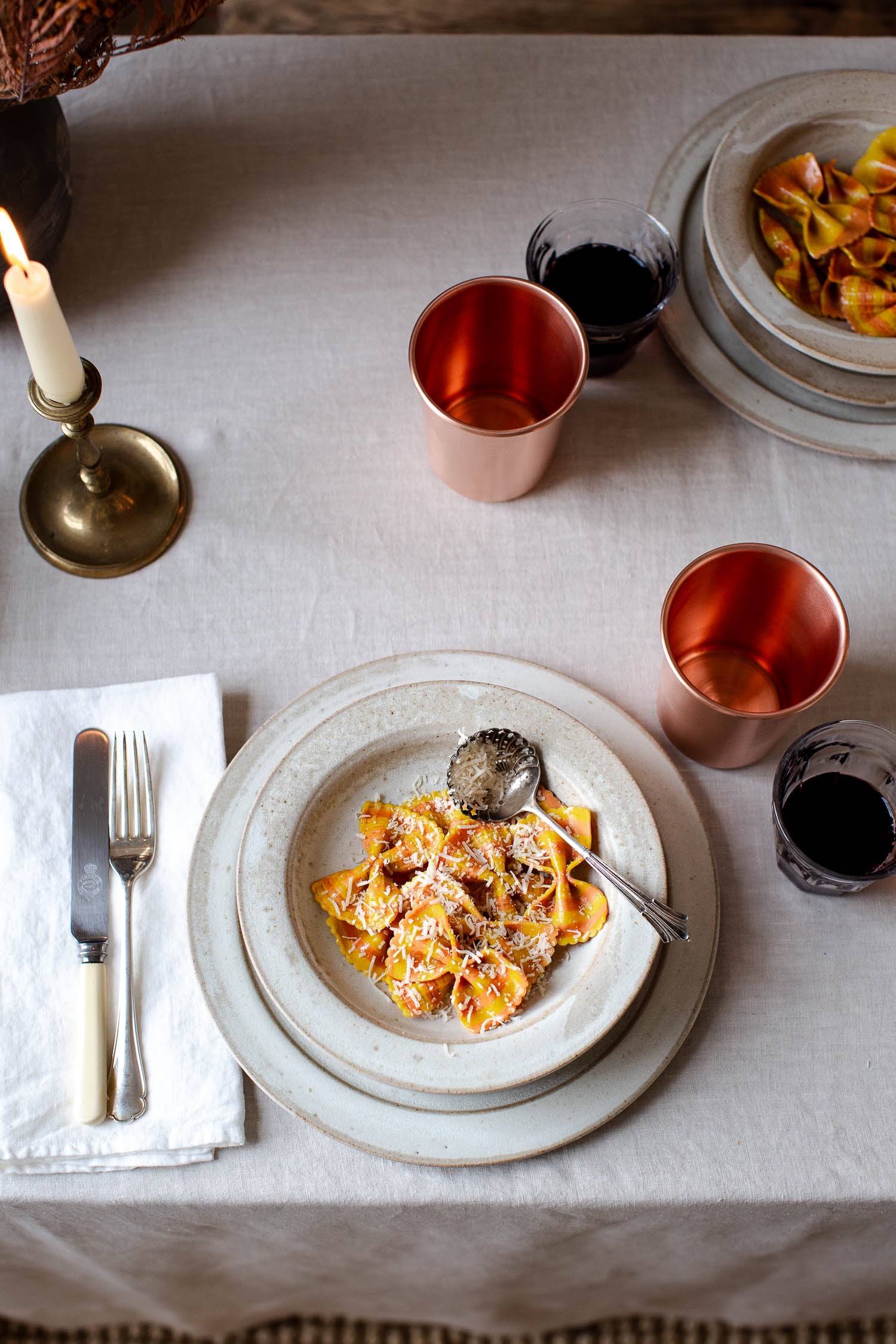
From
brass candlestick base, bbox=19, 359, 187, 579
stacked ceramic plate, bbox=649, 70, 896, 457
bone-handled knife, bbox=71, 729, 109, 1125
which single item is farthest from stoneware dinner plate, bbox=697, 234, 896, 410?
bone-handled knife, bbox=71, 729, 109, 1125

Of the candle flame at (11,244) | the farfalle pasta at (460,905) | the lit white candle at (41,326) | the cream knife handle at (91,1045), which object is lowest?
the cream knife handle at (91,1045)

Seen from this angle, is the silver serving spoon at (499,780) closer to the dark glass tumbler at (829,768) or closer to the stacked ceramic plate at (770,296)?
the dark glass tumbler at (829,768)

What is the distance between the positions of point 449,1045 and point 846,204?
642 mm

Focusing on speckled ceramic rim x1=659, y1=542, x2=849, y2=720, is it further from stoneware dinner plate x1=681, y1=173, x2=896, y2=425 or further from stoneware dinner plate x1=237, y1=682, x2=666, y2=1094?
stoneware dinner plate x1=681, y1=173, x2=896, y2=425

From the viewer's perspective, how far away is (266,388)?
79 cm

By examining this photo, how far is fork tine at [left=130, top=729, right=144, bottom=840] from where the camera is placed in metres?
0.66

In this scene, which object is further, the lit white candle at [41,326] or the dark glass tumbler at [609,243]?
the dark glass tumbler at [609,243]

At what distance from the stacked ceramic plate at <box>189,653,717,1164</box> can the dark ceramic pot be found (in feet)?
1.32

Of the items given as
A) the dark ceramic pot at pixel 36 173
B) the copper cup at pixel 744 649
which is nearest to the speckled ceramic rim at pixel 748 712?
the copper cup at pixel 744 649

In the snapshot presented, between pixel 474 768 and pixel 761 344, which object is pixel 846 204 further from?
pixel 474 768

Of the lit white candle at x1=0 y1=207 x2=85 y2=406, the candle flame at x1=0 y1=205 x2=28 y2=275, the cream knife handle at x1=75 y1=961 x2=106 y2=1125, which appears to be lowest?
the cream knife handle at x1=75 y1=961 x2=106 y2=1125

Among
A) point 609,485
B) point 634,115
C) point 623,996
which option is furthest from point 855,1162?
point 634,115

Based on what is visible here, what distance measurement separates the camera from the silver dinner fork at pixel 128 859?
599 millimetres

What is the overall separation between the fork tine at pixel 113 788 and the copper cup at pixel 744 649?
35cm
